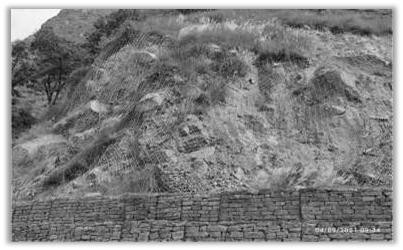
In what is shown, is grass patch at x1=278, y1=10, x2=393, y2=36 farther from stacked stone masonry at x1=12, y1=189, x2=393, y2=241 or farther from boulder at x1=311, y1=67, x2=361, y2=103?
stacked stone masonry at x1=12, y1=189, x2=393, y2=241

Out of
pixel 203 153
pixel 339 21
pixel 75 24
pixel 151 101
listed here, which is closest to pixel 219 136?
pixel 203 153

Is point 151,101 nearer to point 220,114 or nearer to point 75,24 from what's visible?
point 220,114

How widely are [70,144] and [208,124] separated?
2790mm

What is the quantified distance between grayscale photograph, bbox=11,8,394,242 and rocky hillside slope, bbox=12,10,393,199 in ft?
0.09

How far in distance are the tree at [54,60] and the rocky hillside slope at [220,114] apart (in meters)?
3.33

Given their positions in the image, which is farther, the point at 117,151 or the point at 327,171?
the point at 117,151

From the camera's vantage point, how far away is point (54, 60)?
1802cm

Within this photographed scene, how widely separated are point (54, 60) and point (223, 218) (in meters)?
9.76

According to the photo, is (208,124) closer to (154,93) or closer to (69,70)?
(154,93)

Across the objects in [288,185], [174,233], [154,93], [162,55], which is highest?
[162,55]

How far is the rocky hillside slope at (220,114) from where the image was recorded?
36.3 feet

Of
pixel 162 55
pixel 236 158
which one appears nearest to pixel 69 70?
pixel 162 55

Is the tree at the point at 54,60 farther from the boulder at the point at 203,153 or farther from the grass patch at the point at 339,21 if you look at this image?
the boulder at the point at 203,153

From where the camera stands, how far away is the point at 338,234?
28.8 feet
